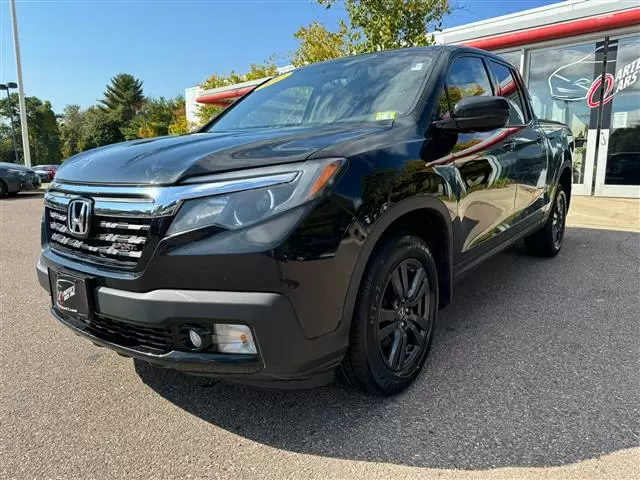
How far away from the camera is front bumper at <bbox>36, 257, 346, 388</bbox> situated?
1675mm

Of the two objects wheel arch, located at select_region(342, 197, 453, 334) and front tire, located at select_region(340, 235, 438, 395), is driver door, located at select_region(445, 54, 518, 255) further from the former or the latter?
front tire, located at select_region(340, 235, 438, 395)

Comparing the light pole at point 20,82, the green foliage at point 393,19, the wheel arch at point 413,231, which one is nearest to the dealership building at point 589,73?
the green foliage at point 393,19

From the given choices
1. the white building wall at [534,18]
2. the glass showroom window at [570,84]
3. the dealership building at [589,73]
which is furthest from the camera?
the glass showroom window at [570,84]

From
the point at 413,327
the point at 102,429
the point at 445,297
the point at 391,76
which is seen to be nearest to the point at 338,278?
the point at 413,327

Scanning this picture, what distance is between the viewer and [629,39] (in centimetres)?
919

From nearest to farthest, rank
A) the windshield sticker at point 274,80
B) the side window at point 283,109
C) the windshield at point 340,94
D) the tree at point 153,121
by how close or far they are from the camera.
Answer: the windshield at point 340,94 < the side window at point 283,109 < the windshield sticker at point 274,80 < the tree at point 153,121

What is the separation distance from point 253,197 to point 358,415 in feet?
3.75

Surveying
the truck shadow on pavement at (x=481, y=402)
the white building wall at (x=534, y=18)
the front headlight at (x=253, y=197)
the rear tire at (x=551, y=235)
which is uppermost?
the white building wall at (x=534, y=18)

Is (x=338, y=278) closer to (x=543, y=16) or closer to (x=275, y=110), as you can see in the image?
(x=275, y=110)

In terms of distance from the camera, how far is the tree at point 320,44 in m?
12.1

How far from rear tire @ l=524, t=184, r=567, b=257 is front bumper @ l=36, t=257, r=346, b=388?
361cm

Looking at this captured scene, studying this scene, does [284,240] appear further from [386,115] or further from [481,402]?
[481,402]

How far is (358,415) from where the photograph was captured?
7.19 ft

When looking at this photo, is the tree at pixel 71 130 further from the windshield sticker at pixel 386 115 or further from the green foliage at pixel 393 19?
the windshield sticker at pixel 386 115
